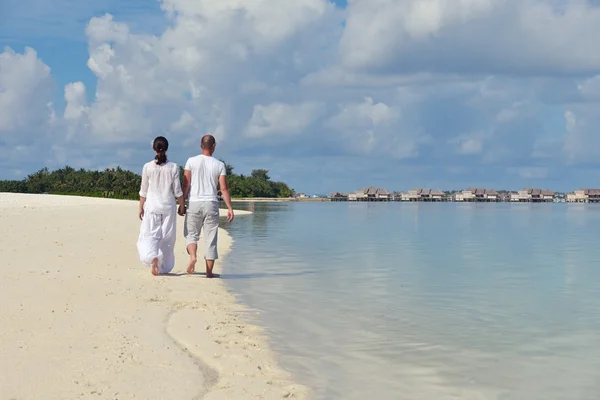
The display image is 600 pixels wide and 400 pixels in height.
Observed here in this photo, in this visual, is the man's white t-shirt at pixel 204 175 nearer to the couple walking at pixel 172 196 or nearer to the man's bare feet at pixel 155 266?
the couple walking at pixel 172 196

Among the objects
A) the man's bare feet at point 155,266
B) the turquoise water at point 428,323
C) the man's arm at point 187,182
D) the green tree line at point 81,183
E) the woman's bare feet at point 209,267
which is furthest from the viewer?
the green tree line at point 81,183

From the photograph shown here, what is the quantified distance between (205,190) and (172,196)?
0.58 m

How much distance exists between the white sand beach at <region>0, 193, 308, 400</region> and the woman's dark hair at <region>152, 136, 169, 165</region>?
202cm

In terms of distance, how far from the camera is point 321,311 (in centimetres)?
932

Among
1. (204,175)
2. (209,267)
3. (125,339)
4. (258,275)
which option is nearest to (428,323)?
(125,339)

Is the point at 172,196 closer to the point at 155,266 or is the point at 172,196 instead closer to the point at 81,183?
the point at 155,266

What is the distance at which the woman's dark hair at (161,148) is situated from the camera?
10.6m

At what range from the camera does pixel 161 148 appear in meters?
10.6

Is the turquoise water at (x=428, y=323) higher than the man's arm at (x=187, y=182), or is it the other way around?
the man's arm at (x=187, y=182)

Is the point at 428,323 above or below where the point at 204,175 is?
below

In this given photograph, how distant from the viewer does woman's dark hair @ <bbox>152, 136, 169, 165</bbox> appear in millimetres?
10625

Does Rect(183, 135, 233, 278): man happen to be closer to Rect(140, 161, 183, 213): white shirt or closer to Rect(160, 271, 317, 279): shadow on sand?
Rect(140, 161, 183, 213): white shirt

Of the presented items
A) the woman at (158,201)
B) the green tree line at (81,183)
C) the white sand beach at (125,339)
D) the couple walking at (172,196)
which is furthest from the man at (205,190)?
the green tree line at (81,183)

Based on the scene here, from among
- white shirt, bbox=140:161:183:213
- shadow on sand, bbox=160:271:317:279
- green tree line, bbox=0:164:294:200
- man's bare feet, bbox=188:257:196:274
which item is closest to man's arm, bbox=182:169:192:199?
white shirt, bbox=140:161:183:213
